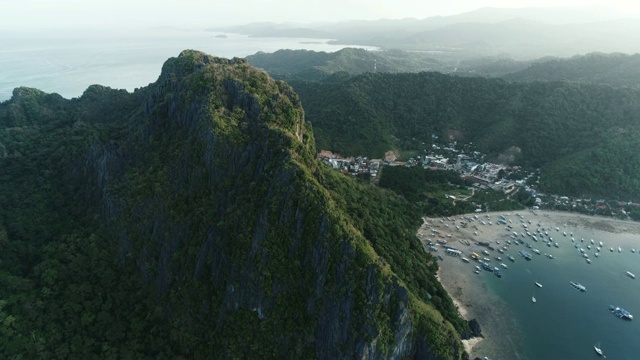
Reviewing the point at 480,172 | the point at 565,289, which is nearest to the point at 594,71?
the point at 480,172

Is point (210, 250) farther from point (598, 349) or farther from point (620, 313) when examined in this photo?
point (620, 313)

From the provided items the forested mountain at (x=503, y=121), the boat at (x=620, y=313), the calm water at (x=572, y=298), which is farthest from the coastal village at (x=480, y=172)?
the boat at (x=620, y=313)

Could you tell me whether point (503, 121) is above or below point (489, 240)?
above

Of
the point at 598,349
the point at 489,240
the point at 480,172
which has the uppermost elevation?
the point at 480,172

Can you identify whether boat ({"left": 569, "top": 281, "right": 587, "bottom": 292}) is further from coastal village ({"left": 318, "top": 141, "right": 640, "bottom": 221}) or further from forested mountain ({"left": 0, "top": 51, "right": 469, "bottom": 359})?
coastal village ({"left": 318, "top": 141, "right": 640, "bottom": 221})

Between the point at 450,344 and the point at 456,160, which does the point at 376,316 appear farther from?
the point at 456,160

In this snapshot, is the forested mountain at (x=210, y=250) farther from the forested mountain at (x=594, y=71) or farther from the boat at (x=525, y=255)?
the forested mountain at (x=594, y=71)
